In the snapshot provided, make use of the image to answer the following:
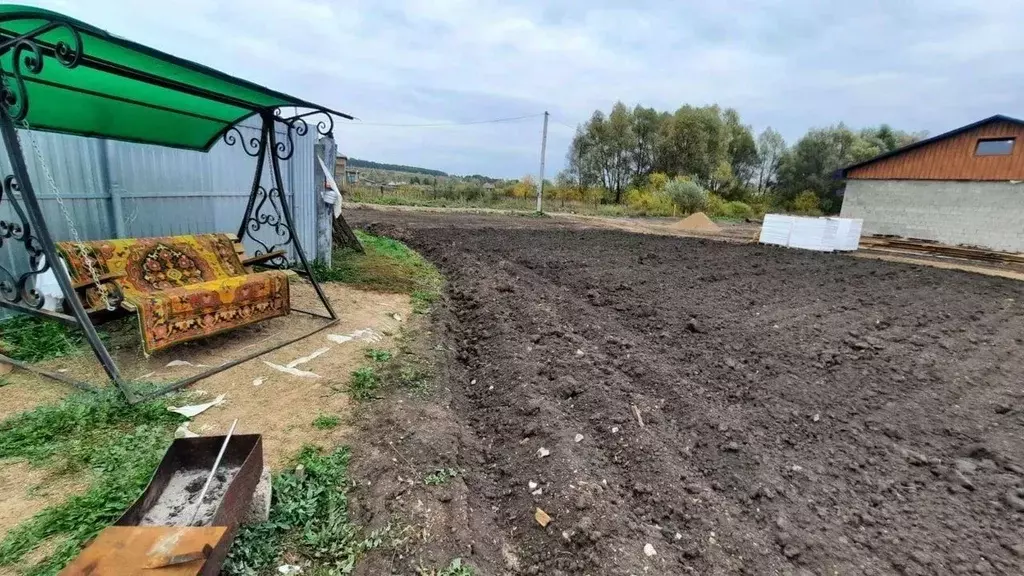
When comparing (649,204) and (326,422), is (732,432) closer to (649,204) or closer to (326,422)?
(326,422)

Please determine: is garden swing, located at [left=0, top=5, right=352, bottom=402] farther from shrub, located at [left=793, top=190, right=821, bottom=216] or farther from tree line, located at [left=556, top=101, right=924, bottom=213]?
shrub, located at [left=793, top=190, right=821, bottom=216]

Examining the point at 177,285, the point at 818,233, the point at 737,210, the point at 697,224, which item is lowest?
the point at 177,285

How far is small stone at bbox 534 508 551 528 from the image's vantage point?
208 cm

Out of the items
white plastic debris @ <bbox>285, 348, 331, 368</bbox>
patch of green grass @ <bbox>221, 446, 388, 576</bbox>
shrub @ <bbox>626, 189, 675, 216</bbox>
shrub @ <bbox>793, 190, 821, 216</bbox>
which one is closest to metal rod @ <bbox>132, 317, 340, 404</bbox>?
white plastic debris @ <bbox>285, 348, 331, 368</bbox>

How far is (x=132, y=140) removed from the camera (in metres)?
3.89

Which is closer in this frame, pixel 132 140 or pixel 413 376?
A: pixel 413 376

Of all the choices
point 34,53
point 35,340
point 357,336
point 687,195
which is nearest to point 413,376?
point 357,336

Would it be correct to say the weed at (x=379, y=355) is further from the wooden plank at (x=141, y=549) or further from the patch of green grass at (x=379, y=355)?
the wooden plank at (x=141, y=549)

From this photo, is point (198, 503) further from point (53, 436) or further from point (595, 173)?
point (595, 173)

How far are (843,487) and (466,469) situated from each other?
6.53 ft

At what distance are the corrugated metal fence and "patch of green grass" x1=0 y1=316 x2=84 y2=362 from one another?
0.48 m

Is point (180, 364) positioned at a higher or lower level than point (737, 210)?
lower

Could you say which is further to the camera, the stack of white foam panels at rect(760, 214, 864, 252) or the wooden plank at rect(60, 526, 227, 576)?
the stack of white foam panels at rect(760, 214, 864, 252)

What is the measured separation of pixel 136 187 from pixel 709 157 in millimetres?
33795
